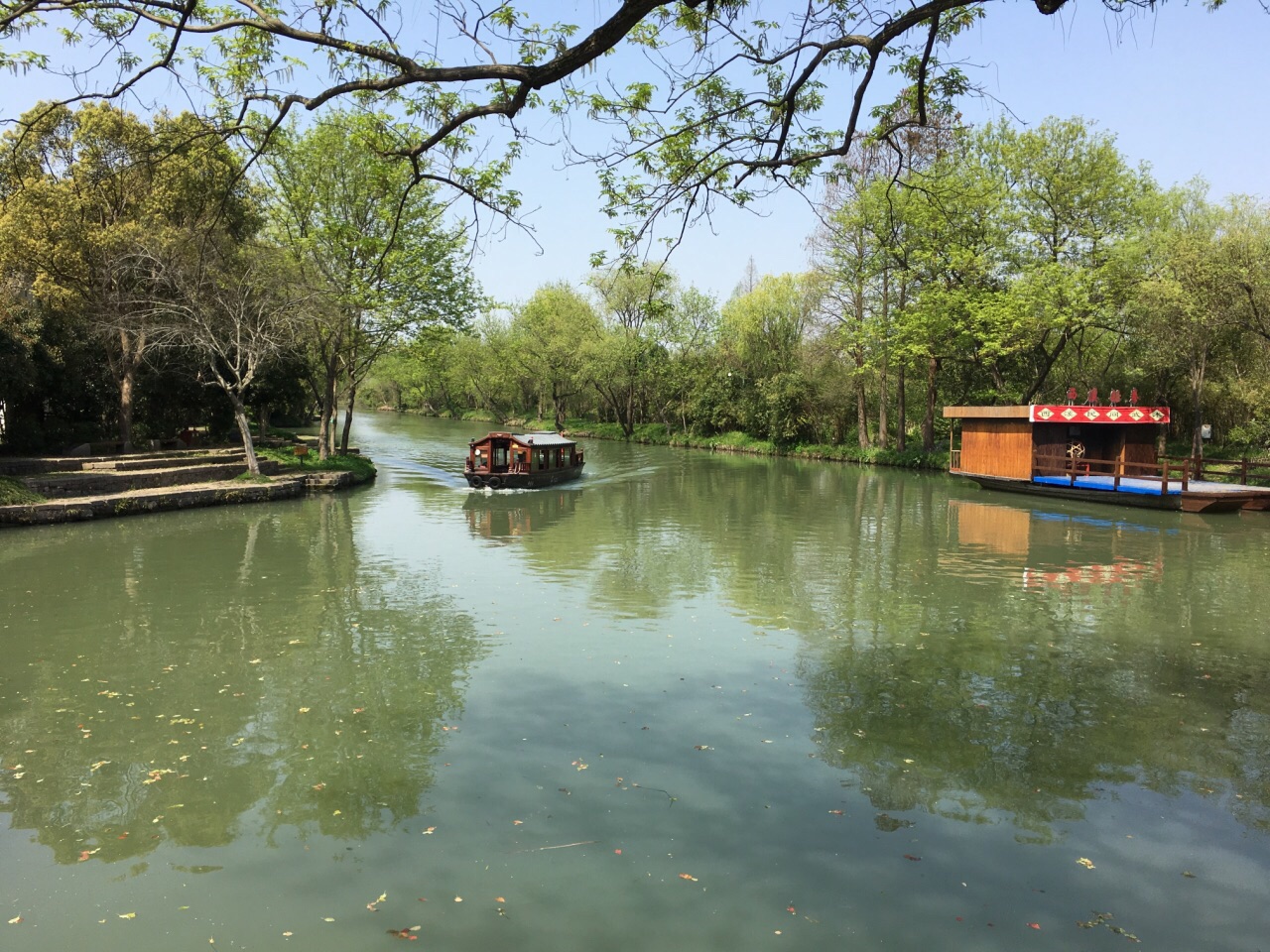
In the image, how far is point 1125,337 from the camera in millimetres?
36562

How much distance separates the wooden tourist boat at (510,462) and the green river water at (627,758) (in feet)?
46.1

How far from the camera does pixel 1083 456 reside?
29609 mm

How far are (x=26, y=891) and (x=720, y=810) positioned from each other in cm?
Result: 456

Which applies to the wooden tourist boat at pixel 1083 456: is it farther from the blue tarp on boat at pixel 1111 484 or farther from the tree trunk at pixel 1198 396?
the tree trunk at pixel 1198 396

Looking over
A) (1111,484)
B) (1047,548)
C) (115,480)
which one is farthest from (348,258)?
(1111,484)

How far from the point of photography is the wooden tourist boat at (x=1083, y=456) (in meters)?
26.5

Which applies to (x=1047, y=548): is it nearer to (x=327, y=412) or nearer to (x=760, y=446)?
(x=327, y=412)

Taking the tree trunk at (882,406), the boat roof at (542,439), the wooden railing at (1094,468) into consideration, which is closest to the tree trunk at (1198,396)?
the wooden railing at (1094,468)

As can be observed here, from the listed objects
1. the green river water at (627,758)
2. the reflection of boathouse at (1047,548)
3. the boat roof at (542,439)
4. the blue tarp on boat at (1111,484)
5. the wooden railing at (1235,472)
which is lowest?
the green river water at (627,758)

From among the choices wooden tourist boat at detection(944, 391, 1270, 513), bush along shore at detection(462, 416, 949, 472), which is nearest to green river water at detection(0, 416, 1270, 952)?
wooden tourist boat at detection(944, 391, 1270, 513)

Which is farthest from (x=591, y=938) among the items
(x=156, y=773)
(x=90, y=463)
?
(x=90, y=463)

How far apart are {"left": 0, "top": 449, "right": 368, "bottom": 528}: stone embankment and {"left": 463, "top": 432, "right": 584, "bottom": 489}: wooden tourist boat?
468 centimetres

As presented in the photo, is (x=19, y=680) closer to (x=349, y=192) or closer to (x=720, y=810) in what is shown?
(x=720, y=810)

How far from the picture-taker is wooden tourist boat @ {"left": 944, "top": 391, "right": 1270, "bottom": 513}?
26.5m
